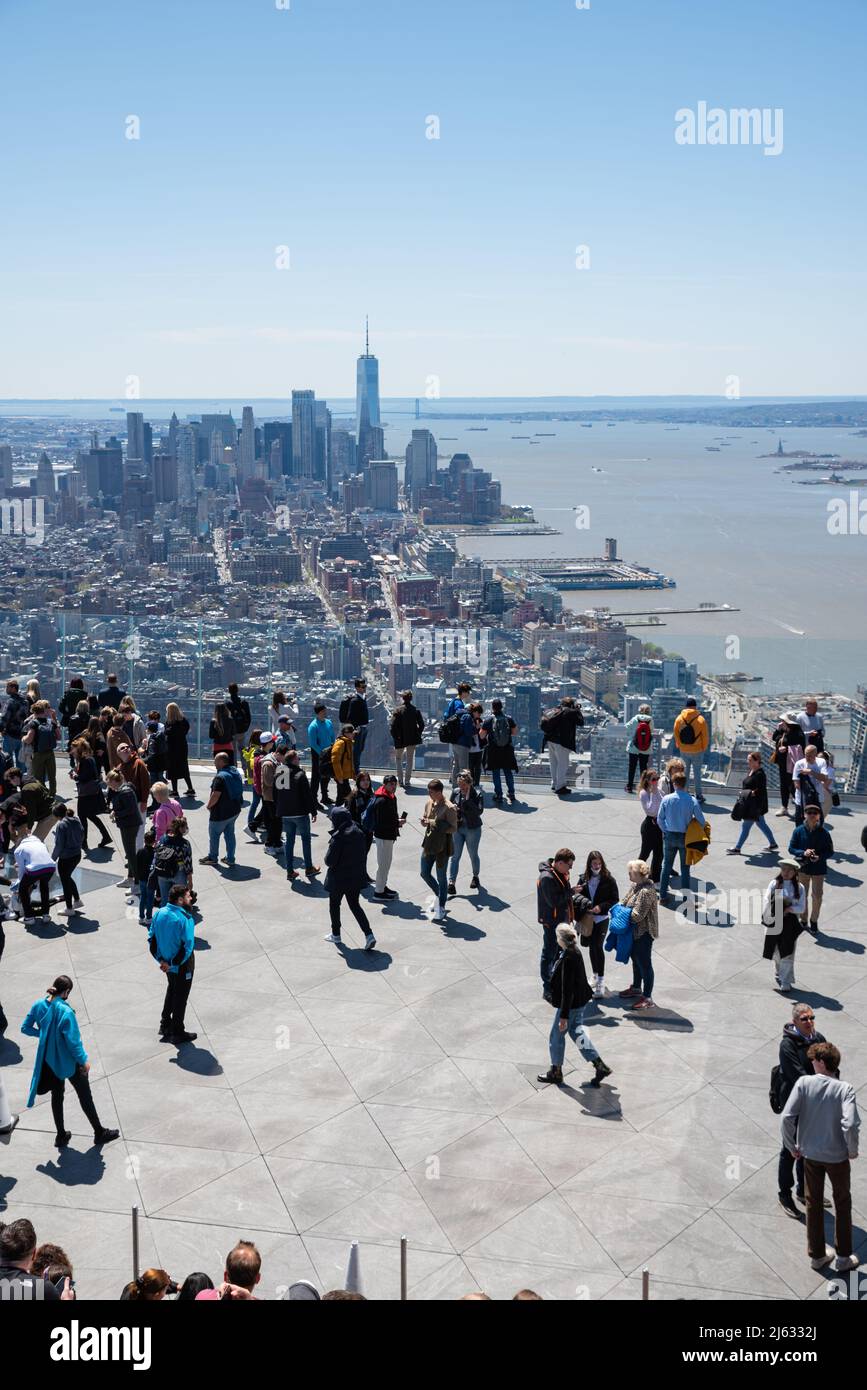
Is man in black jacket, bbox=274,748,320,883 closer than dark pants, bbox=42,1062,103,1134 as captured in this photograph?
No

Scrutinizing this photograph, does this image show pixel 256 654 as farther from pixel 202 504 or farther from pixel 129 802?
pixel 202 504

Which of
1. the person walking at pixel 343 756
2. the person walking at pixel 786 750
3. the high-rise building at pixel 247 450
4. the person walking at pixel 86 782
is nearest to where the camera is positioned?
the person walking at pixel 86 782

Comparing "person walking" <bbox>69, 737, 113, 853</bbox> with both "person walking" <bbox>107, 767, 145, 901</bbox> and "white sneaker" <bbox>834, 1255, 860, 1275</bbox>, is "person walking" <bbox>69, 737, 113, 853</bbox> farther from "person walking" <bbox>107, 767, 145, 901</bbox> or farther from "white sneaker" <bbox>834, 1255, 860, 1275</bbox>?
"white sneaker" <bbox>834, 1255, 860, 1275</bbox>

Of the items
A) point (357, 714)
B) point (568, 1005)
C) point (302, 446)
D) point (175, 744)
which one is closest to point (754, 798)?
point (357, 714)

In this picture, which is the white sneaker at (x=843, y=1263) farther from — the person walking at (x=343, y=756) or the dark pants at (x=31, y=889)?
the person walking at (x=343, y=756)

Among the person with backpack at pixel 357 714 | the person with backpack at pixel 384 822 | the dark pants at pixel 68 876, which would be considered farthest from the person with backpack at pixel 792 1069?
the person with backpack at pixel 357 714

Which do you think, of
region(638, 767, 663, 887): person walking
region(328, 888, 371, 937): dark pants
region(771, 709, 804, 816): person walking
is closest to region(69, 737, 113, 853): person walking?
region(328, 888, 371, 937): dark pants
